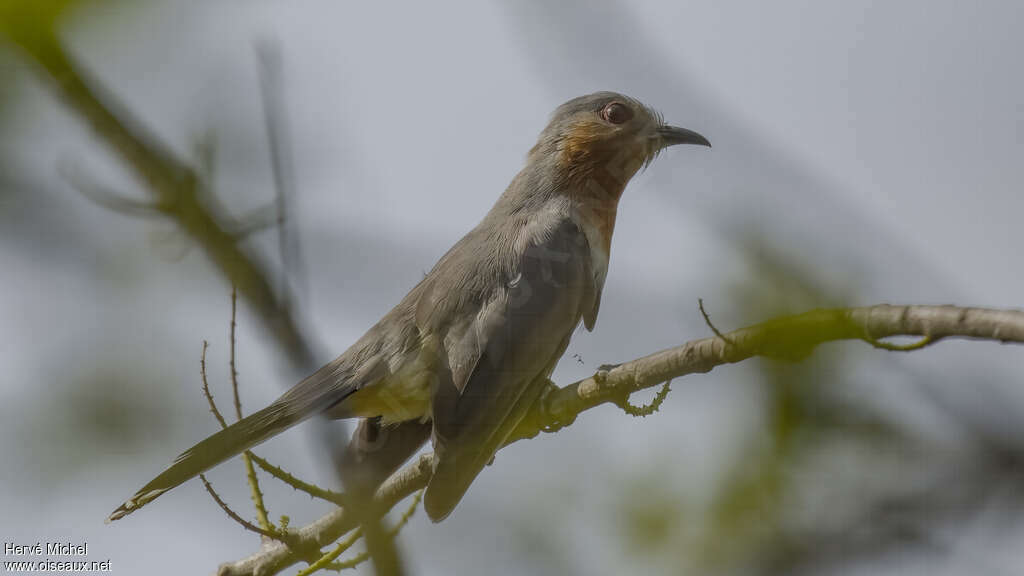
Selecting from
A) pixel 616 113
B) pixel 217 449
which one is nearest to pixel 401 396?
pixel 217 449

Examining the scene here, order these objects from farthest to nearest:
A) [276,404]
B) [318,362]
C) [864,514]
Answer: [276,404] → [318,362] → [864,514]

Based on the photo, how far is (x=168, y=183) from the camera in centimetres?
203

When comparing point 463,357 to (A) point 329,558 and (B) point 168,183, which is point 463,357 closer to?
(A) point 329,558

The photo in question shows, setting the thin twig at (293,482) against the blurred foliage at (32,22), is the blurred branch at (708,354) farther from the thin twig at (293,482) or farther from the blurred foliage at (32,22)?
the blurred foliage at (32,22)

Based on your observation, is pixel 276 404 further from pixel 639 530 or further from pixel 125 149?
pixel 125 149

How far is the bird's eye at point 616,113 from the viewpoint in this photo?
21.7 ft

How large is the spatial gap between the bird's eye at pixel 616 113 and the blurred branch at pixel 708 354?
236cm

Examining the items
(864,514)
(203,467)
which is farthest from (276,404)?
(864,514)

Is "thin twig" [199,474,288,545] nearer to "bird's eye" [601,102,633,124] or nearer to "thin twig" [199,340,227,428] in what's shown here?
"thin twig" [199,340,227,428]

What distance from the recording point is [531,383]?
4.93m

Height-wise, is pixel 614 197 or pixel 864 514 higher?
pixel 614 197

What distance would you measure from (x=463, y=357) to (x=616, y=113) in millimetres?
2444

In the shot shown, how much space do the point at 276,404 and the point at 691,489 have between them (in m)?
2.77

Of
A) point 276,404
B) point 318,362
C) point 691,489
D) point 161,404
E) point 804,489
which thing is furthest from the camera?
point 276,404
